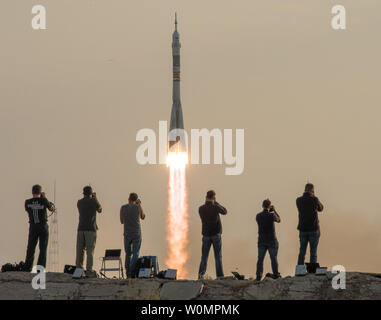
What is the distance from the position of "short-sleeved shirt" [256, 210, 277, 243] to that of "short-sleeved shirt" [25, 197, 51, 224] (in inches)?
255

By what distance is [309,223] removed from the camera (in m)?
49.9

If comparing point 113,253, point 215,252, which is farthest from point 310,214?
point 113,253

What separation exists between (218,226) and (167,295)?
117 inches

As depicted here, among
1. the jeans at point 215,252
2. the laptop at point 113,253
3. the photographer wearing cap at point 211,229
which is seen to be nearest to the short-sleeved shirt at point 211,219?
the photographer wearing cap at point 211,229

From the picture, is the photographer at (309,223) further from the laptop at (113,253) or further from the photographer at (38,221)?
the photographer at (38,221)

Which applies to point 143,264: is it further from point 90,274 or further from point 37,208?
point 37,208

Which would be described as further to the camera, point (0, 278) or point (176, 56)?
point (176, 56)

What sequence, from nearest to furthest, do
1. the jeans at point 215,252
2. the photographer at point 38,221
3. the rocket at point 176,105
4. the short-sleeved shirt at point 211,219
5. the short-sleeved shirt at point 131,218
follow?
the photographer at point 38,221
the jeans at point 215,252
the short-sleeved shirt at point 211,219
the short-sleeved shirt at point 131,218
the rocket at point 176,105

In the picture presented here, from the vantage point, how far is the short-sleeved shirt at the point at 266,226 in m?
50.1

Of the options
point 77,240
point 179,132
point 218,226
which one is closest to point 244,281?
point 218,226

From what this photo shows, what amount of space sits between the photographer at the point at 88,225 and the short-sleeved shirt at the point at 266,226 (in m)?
4.92

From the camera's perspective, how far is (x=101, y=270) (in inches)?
2031

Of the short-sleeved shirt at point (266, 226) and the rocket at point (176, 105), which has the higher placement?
the rocket at point (176, 105)
